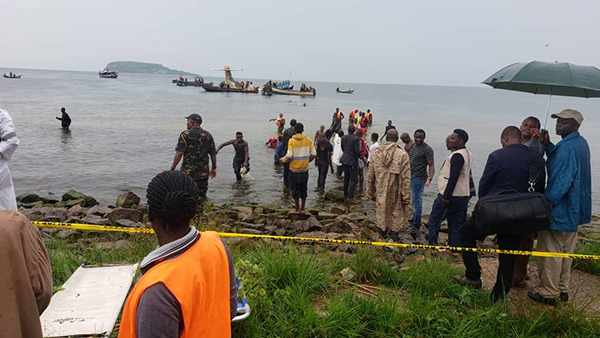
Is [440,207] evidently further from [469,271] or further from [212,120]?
[212,120]

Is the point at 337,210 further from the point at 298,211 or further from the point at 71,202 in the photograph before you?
the point at 71,202

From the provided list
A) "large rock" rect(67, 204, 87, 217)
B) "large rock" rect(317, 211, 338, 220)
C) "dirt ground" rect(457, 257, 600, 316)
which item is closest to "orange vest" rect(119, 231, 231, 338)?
"dirt ground" rect(457, 257, 600, 316)

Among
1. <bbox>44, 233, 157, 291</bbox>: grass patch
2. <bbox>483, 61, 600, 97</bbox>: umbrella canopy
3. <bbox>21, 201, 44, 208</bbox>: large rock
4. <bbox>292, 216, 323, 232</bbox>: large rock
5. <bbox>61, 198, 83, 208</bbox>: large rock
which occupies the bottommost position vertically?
<bbox>21, 201, 44, 208</bbox>: large rock

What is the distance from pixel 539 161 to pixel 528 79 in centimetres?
135

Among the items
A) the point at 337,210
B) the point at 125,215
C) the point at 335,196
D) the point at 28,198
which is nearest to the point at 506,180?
the point at 337,210

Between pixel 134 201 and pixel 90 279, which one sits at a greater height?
pixel 90 279

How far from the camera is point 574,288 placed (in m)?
4.42

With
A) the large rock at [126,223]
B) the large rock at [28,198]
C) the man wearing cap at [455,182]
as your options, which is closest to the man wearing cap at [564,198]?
the man wearing cap at [455,182]

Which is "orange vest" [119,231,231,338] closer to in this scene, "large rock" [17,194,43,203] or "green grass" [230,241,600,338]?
"green grass" [230,241,600,338]

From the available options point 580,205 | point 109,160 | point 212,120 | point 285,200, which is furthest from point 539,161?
point 212,120

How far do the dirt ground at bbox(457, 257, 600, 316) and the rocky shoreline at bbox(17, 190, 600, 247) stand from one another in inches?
74.8

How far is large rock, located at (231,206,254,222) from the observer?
821 cm

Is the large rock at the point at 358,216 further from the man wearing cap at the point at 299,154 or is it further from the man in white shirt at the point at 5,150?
the man in white shirt at the point at 5,150

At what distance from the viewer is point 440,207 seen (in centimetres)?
587
